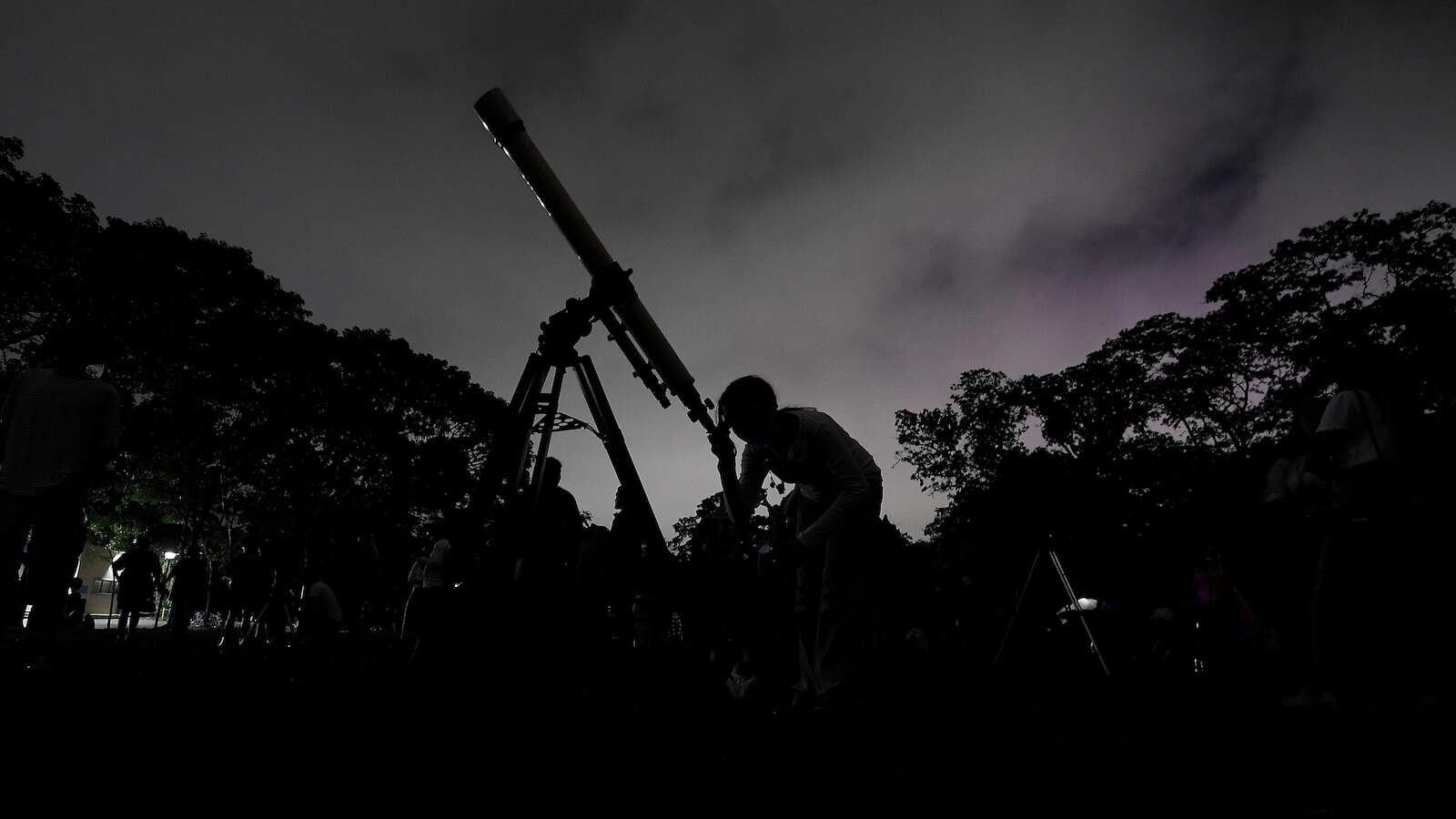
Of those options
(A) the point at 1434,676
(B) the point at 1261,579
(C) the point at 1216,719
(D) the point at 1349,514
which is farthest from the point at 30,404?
(B) the point at 1261,579

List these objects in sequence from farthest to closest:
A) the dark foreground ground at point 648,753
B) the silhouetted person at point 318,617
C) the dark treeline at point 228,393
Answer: the dark treeline at point 228,393
the silhouetted person at point 318,617
the dark foreground ground at point 648,753

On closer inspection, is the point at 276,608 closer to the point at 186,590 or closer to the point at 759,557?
the point at 186,590

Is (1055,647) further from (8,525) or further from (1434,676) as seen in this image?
(8,525)

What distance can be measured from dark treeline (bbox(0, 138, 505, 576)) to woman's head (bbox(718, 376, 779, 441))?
8.90 metres

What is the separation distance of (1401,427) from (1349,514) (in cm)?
56

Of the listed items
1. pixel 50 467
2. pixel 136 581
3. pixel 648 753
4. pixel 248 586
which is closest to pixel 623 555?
pixel 648 753

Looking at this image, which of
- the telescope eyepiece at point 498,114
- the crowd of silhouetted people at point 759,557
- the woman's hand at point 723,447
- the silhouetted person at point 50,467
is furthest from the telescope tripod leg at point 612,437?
the silhouetted person at point 50,467

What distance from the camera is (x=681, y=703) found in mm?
3688

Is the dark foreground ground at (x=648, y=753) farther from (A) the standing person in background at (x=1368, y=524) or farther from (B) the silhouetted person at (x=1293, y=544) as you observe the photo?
(B) the silhouetted person at (x=1293, y=544)

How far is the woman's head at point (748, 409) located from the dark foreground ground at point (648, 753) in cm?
146

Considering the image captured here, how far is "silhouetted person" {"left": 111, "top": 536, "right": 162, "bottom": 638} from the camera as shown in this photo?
11.3 m

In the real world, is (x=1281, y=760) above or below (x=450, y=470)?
below

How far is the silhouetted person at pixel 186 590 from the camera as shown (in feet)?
37.0

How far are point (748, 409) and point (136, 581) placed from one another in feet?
41.5
